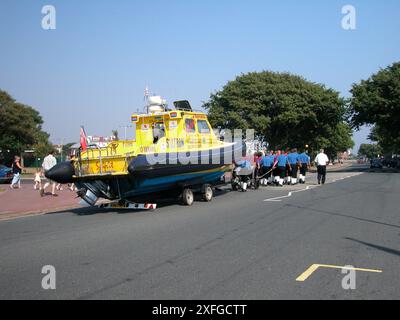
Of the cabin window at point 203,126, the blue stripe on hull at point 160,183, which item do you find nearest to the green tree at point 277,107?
the cabin window at point 203,126

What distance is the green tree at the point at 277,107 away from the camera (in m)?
47.3

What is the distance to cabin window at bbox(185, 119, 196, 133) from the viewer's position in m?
15.5

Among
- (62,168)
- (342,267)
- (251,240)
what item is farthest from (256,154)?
(342,267)

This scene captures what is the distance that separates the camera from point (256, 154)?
22.6m

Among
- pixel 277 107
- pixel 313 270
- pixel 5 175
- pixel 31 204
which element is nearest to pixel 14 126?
pixel 5 175

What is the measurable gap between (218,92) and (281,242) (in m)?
43.4

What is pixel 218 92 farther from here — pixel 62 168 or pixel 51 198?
pixel 62 168

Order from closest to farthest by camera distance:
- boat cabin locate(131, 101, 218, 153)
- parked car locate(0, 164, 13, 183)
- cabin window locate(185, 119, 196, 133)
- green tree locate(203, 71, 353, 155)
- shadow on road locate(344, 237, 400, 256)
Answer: shadow on road locate(344, 237, 400, 256), boat cabin locate(131, 101, 218, 153), cabin window locate(185, 119, 196, 133), parked car locate(0, 164, 13, 183), green tree locate(203, 71, 353, 155)

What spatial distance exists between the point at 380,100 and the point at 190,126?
111ft

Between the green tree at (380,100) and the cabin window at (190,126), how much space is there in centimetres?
3366

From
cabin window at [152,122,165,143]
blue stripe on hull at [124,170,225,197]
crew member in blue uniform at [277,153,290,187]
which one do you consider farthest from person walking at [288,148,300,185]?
cabin window at [152,122,165,143]

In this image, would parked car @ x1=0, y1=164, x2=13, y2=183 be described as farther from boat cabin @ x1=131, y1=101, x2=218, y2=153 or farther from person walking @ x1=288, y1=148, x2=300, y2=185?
person walking @ x1=288, y1=148, x2=300, y2=185

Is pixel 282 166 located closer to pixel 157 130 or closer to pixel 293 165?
pixel 293 165

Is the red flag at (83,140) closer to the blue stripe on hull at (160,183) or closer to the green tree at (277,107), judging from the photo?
the blue stripe on hull at (160,183)
